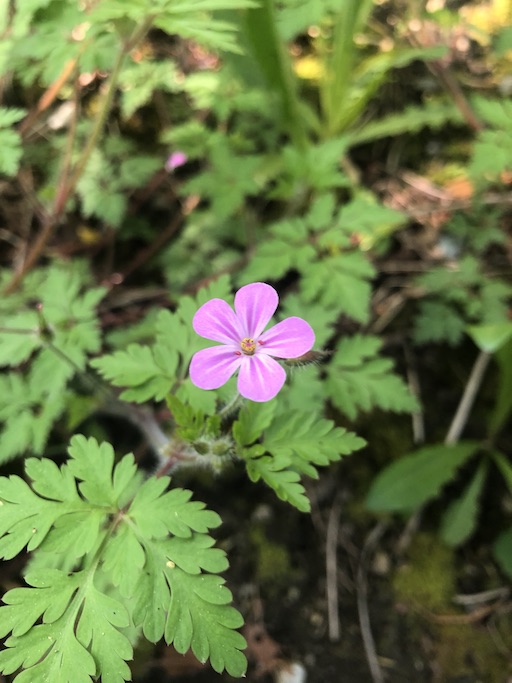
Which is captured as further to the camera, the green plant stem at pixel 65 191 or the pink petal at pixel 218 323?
the green plant stem at pixel 65 191

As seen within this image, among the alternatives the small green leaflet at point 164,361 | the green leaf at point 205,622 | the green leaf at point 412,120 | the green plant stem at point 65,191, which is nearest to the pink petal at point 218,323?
the small green leaflet at point 164,361

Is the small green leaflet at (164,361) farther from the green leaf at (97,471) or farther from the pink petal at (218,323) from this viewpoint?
the pink petal at (218,323)

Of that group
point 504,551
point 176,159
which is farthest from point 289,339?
point 176,159

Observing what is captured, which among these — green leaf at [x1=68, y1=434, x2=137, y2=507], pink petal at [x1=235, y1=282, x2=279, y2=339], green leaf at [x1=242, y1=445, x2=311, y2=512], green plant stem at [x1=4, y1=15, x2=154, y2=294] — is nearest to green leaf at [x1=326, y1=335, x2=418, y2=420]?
green leaf at [x1=242, y1=445, x2=311, y2=512]

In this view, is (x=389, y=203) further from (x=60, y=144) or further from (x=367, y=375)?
(x=60, y=144)

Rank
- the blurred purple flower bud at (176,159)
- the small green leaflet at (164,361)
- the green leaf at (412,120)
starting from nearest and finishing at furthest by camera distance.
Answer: the small green leaflet at (164,361)
the blurred purple flower bud at (176,159)
the green leaf at (412,120)

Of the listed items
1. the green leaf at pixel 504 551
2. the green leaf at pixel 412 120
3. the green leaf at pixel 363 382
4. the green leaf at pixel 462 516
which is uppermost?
the green leaf at pixel 412 120

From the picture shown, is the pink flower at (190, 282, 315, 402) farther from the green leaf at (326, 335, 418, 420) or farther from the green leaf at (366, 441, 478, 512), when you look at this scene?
Result: the green leaf at (366, 441, 478, 512)

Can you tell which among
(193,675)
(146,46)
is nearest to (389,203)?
(146,46)
